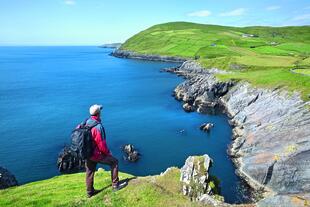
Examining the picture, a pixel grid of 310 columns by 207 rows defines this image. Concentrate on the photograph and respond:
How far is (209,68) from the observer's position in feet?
530

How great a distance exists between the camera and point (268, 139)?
186ft

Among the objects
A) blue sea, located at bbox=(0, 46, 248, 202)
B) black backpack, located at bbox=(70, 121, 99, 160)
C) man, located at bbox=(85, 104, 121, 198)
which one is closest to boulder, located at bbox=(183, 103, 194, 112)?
blue sea, located at bbox=(0, 46, 248, 202)

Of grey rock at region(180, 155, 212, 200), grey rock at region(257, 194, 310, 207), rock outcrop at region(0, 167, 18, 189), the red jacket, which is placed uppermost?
the red jacket

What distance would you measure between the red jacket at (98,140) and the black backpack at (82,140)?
0.25 metres

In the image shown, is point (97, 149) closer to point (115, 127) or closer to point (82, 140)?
point (82, 140)

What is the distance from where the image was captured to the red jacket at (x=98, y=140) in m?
17.8

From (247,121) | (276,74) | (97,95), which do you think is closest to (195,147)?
(247,121)

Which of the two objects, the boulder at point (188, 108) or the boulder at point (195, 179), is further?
the boulder at point (188, 108)

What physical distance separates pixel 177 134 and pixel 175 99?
4321cm

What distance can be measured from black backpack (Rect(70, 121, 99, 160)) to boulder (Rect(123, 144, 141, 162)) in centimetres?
4182

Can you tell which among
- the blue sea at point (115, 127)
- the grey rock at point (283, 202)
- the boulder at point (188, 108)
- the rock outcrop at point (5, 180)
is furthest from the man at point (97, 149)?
the boulder at point (188, 108)

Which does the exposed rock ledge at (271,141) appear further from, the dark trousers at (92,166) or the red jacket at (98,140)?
the red jacket at (98,140)

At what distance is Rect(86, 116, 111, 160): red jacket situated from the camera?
1781 cm

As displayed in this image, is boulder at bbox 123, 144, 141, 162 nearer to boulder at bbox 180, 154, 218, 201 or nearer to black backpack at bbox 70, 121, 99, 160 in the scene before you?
boulder at bbox 180, 154, 218, 201
